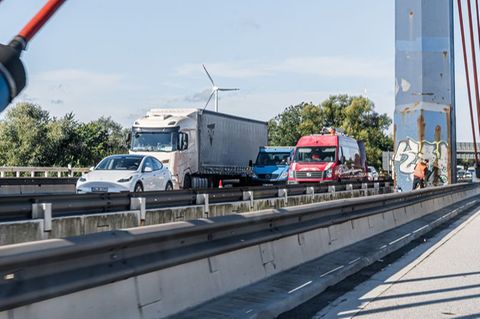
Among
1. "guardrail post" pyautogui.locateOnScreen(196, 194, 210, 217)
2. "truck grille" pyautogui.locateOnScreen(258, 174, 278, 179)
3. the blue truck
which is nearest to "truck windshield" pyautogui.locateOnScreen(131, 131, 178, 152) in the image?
the blue truck

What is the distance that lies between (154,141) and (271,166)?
10667 millimetres

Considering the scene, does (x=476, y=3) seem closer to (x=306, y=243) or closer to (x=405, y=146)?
(x=405, y=146)

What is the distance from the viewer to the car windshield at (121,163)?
2002cm

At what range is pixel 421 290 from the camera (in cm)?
879

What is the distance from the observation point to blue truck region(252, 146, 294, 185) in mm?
37094

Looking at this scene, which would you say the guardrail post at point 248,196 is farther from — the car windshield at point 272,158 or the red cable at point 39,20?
the red cable at point 39,20

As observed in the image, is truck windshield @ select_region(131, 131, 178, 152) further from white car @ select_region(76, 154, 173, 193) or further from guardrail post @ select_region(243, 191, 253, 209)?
guardrail post @ select_region(243, 191, 253, 209)

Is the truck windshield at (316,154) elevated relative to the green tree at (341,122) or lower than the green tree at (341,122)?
lower

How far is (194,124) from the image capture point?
31.2 metres

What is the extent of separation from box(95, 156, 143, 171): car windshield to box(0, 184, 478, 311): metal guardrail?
38.7 ft

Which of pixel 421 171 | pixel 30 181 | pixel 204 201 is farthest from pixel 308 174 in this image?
pixel 204 201

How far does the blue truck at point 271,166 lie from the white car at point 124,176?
15.7 meters

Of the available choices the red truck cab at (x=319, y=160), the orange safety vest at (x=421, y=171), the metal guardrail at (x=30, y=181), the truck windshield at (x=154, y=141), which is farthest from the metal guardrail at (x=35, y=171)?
the orange safety vest at (x=421, y=171)

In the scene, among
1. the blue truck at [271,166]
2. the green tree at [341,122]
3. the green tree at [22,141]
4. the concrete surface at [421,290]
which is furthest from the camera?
the green tree at [341,122]
